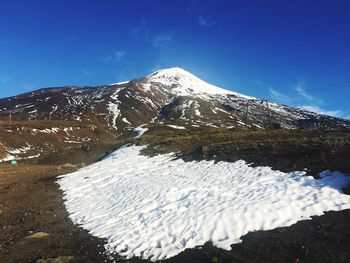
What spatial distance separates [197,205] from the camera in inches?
719

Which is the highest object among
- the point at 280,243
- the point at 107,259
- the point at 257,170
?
the point at 257,170

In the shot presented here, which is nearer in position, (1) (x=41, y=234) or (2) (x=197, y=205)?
(1) (x=41, y=234)

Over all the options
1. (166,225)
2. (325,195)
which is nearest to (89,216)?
(166,225)

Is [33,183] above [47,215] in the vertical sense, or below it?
above

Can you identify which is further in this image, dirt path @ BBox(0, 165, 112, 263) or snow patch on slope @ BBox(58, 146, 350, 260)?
snow patch on slope @ BBox(58, 146, 350, 260)

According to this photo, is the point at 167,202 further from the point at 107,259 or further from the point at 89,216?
the point at 107,259

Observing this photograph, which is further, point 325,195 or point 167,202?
point 167,202

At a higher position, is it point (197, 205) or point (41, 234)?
point (197, 205)

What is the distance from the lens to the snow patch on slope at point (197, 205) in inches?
578

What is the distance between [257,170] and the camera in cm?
2342

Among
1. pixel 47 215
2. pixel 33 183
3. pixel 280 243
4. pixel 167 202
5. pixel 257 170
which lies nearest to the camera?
pixel 280 243

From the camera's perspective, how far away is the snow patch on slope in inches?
578

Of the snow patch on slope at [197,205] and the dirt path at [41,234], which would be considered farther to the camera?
the snow patch on slope at [197,205]

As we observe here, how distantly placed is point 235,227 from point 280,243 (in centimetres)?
220
